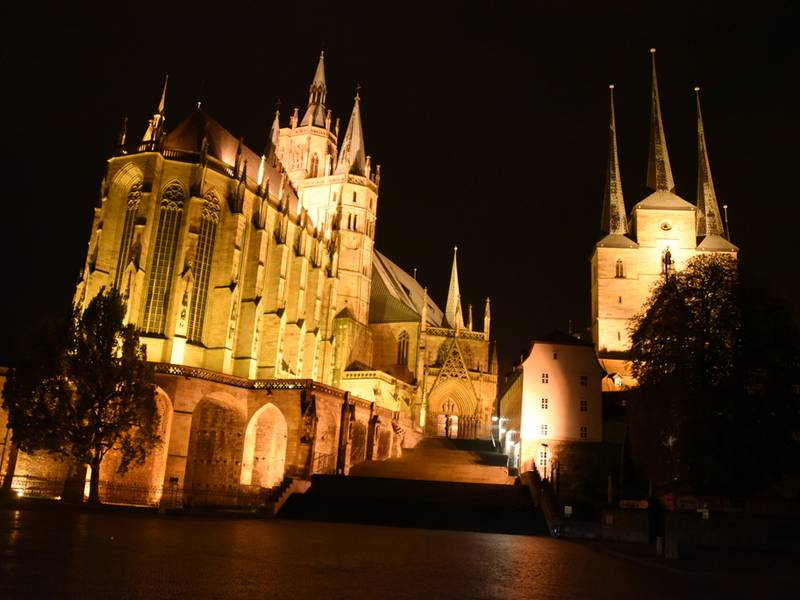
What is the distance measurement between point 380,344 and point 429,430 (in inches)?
315

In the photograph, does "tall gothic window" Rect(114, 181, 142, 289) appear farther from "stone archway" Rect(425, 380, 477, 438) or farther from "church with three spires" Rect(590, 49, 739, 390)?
"church with three spires" Rect(590, 49, 739, 390)

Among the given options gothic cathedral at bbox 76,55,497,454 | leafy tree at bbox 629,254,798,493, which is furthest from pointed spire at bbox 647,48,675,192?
leafy tree at bbox 629,254,798,493

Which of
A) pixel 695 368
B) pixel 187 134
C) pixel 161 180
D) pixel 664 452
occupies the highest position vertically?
pixel 187 134

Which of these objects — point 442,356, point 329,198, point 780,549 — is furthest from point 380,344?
point 780,549

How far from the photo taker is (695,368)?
93.6 ft

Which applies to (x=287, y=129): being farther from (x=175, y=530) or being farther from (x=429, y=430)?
(x=175, y=530)

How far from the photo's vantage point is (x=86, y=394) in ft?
95.2

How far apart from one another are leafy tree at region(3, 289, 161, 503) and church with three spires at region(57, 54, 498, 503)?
3813 millimetres

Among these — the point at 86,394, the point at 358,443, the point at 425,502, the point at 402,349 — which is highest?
the point at 402,349

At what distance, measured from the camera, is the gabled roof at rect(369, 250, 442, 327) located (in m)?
58.8

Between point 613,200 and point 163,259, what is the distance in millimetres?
37419

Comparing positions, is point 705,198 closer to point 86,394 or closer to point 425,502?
point 425,502

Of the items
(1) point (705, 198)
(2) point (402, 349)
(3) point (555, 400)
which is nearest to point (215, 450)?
(3) point (555, 400)

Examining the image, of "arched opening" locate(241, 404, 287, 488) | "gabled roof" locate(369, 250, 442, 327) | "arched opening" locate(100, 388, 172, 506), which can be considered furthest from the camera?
"gabled roof" locate(369, 250, 442, 327)
